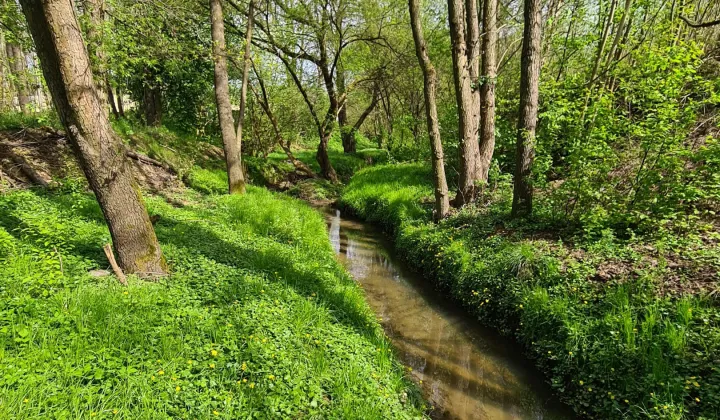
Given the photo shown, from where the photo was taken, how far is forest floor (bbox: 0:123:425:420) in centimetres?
279

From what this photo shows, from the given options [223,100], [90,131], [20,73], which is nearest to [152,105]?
[20,73]

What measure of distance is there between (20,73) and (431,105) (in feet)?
34.8

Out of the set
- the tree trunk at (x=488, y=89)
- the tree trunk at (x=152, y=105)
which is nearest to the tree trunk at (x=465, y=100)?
the tree trunk at (x=488, y=89)

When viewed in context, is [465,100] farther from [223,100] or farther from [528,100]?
[223,100]

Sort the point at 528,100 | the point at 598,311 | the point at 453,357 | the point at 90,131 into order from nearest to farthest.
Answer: the point at 90,131, the point at 598,311, the point at 453,357, the point at 528,100

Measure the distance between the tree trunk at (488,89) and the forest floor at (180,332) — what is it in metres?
5.23

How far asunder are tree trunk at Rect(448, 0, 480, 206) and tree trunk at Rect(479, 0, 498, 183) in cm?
24

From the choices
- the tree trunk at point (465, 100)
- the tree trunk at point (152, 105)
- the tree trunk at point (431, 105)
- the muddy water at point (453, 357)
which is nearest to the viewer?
the muddy water at point (453, 357)

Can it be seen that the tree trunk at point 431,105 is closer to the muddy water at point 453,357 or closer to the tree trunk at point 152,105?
the muddy water at point 453,357

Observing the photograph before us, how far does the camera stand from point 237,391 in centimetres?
311

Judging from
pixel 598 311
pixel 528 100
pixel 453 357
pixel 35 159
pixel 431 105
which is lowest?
pixel 453 357

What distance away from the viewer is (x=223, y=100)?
959 centimetres

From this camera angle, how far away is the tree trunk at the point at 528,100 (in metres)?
6.09

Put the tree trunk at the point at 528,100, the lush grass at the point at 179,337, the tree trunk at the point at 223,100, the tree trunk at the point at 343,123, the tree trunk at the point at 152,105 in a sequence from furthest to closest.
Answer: the tree trunk at the point at 343,123
the tree trunk at the point at 152,105
the tree trunk at the point at 223,100
the tree trunk at the point at 528,100
the lush grass at the point at 179,337
